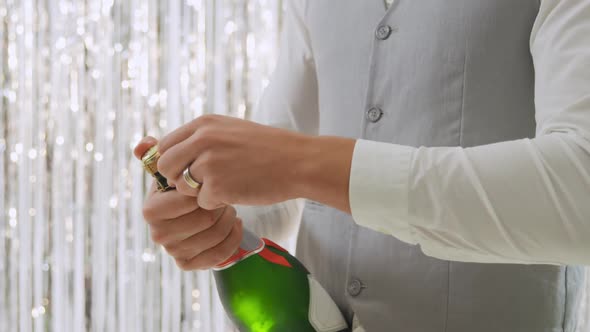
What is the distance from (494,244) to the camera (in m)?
0.53

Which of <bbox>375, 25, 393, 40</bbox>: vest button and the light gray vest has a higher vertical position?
<bbox>375, 25, 393, 40</bbox>: vest button

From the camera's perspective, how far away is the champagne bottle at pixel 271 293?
2.53 feet

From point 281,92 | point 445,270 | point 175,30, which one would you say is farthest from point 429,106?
point 175,30

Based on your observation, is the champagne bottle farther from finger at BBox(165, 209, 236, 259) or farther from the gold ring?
the gold ring

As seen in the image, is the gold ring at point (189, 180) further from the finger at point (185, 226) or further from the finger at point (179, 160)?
the finger at point (185, 226)

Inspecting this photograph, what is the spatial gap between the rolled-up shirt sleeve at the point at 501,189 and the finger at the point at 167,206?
8.2 inches

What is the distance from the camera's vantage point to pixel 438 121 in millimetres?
725

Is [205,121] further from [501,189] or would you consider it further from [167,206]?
[501,189]

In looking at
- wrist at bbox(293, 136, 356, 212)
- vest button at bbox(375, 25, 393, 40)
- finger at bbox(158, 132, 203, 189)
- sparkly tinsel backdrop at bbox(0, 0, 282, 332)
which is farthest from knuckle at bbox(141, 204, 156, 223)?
sparkly tinsel backdrop at bbox(0, 0, 282, 332)

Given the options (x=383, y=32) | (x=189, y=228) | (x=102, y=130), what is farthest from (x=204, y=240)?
(x=102, y=130)

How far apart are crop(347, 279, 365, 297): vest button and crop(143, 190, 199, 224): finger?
9.3 inches

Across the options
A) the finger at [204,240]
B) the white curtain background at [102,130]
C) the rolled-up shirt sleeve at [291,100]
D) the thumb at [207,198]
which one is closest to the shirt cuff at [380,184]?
the thumb at [207,198]

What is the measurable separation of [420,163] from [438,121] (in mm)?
207

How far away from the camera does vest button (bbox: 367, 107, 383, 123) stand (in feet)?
2.52
